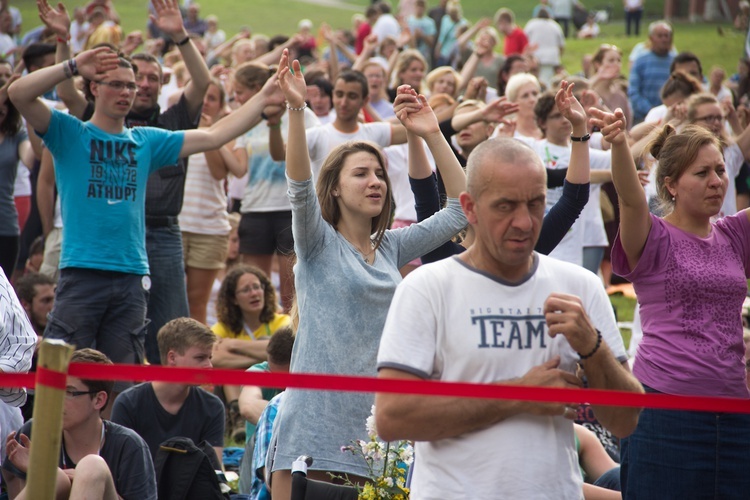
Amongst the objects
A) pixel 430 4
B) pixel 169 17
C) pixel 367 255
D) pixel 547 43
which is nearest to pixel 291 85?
pixel 367 255

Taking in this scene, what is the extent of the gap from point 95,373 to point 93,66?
3.11 m

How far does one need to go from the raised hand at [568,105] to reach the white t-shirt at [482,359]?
1.76 m

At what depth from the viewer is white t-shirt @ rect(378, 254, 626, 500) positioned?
2777 mm

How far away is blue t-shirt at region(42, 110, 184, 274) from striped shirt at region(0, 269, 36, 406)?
162 centimetres

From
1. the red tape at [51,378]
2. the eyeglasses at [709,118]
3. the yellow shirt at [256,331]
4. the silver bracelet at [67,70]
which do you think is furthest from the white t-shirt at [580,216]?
the red tape at [51,378]

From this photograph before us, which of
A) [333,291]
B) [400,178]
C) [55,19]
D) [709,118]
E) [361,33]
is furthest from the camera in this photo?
[361,33]

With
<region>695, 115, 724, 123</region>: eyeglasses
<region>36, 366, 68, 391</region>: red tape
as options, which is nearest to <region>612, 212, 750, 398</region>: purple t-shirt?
<region>36, 366, 68, 391</region>: red tape

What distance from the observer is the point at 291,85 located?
4.39m

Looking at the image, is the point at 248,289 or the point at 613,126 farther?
the point at 248,289

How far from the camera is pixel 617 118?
3807 mm

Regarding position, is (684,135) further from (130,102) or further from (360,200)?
(130,102)

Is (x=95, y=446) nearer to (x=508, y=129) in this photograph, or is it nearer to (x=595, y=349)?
(x=595, y=349)

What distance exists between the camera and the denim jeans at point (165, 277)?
719cm

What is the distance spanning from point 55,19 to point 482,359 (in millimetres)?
4796
